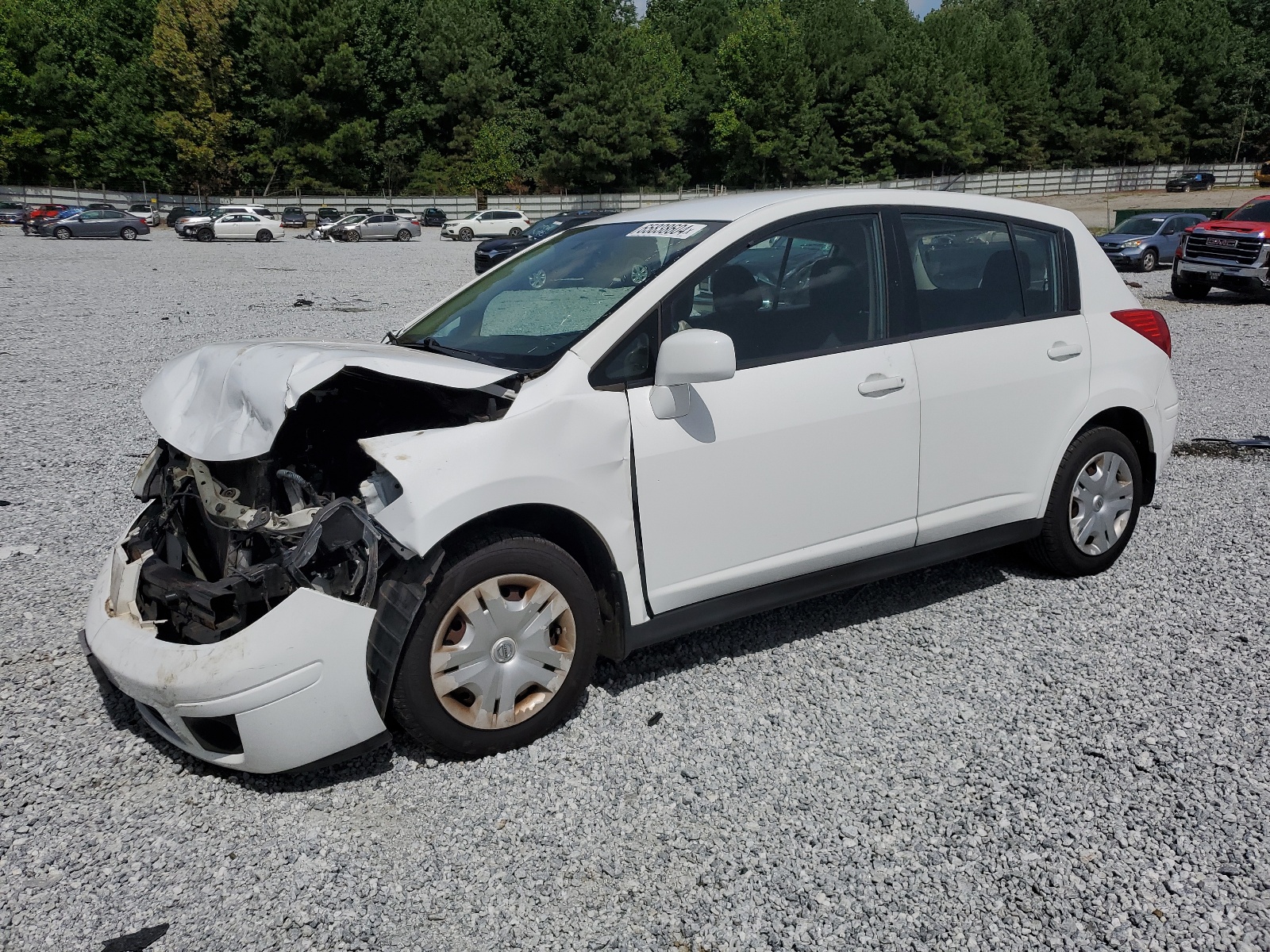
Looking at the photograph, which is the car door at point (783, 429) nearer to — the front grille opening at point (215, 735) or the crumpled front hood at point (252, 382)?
the crumpled front hood at point (252, 382)

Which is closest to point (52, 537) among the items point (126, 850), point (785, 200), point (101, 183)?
point (126, 850)

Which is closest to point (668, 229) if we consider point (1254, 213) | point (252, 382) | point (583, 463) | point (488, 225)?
point (583, 463)

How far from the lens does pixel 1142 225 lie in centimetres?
2588

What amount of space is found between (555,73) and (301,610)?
3173 inches

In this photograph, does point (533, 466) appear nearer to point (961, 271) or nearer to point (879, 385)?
point (879, 385)

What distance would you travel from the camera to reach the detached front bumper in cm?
295

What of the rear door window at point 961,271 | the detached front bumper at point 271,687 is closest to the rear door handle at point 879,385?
the rear door window at point 961,271

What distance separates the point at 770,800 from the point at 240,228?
142 feet

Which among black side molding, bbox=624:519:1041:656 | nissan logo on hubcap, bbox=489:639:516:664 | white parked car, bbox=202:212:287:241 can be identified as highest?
nissan logo on hubcap, bbox=489:639:516:664

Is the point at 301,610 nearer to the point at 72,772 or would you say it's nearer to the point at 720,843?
the point at 72,772

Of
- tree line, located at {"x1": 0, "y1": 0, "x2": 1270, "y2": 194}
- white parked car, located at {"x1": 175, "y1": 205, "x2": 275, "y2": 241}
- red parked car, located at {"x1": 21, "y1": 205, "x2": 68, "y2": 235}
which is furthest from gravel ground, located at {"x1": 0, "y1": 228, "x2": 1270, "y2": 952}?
tree line, located at {"x1": 0, "y1": 0, "x2": 1270, "y2": 194}

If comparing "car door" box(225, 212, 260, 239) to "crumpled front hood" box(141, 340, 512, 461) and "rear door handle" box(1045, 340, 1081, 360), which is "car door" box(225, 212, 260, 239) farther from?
"rear door handle" box(1045, 340, 1081, 360)

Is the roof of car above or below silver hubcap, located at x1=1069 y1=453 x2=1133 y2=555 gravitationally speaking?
above

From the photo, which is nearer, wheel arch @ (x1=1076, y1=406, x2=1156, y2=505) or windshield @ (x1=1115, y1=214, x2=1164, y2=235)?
wheel arch @ (x1=1076, y1=406, x2=1156, y2=505)
